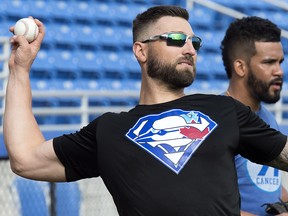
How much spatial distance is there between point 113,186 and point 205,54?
33.7 ft

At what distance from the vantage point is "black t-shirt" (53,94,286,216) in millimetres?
2814

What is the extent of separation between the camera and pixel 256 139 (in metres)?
2.94

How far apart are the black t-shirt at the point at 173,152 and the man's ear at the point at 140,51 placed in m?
0.24

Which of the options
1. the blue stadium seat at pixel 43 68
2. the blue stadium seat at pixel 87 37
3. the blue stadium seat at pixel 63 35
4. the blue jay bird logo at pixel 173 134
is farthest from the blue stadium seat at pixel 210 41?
the blue jay bird logo at pixel 173 134

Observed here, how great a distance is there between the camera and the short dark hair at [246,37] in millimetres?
4426

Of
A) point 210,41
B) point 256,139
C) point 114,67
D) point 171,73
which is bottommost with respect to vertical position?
point 114,67

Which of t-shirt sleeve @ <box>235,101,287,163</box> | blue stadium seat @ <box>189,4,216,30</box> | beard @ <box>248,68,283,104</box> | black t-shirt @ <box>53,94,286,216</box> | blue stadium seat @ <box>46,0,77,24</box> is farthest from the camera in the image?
blue stadium seat @ <box>189,4,216,30</box>

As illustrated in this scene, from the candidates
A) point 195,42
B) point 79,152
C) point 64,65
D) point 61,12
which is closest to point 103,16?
point 61,12

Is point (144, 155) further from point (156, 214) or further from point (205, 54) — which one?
point (205, 54)

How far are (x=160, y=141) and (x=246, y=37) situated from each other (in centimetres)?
174

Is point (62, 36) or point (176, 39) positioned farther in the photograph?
point (62, 36)

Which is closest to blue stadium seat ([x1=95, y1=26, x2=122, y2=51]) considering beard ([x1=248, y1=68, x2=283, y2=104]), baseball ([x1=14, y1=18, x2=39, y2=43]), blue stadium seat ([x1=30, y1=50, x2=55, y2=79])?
blue stadium seat ([x1=30, y1=50, x2=55, y2=79])

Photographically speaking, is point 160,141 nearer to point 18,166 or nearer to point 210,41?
point 18,166

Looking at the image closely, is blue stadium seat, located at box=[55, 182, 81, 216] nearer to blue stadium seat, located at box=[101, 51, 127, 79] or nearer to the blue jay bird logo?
the blue jay bird logo
